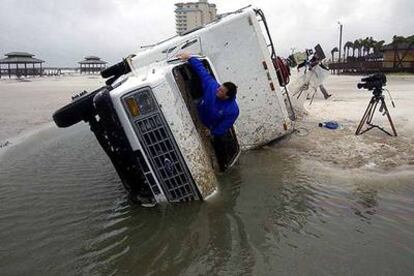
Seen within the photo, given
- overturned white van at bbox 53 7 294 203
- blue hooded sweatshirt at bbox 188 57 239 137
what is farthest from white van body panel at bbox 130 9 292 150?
blue hooded sweatshirt at bbox 188 57 239 137

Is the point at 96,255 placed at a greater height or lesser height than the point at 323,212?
greater

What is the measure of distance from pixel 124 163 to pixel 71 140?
20.7 ft

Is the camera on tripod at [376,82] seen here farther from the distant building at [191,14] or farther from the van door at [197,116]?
the distant building at [191,14]

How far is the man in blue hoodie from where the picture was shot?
212 inches

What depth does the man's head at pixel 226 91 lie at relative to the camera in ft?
17.5

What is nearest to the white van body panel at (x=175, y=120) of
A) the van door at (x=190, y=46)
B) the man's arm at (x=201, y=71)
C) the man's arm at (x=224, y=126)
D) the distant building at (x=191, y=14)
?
the man's arm at (x=224, y=126)

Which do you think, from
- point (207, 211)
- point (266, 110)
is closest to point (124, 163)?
point (207, 211)

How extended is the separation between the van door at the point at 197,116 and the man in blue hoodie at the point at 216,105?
0.15 feet

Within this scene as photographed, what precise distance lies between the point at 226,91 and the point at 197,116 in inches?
20.9

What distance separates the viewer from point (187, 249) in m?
4.09

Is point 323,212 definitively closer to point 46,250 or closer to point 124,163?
point 124,163

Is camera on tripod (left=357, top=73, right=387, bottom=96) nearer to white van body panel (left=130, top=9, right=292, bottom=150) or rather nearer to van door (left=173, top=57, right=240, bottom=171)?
white van body panel (left=130, top=9, right=292, bottom=150)

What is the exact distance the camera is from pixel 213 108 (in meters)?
5.40

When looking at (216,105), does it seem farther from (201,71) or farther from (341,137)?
(341,137)
